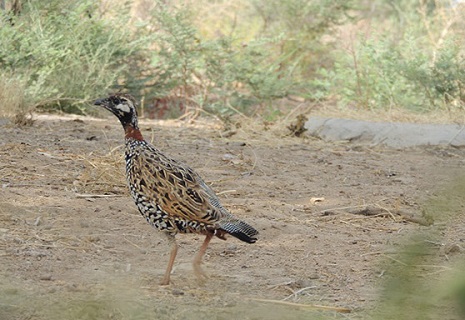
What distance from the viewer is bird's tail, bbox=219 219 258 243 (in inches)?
159

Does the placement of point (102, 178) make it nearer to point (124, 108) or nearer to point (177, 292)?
point (124, 108)

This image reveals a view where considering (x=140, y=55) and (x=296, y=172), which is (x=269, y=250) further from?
(x=140, y=55)

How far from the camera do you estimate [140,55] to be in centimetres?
1398

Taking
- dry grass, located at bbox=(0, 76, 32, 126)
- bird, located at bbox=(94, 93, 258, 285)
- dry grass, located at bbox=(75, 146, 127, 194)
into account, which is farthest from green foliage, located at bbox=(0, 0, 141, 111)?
bird, located at bbox=(94, 93, 258, 285)

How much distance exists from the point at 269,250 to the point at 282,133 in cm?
539

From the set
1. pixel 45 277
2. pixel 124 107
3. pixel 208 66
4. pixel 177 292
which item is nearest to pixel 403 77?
pixel 208 66

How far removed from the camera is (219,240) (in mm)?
5258

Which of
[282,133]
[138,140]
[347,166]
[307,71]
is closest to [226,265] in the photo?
[138,140]

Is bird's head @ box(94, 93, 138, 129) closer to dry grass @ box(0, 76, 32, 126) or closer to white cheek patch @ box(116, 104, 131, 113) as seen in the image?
white cheek patch @ box(116, 104, 131, 113)

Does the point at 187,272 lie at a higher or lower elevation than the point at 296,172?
higher

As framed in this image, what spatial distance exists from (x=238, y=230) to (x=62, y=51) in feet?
25.0

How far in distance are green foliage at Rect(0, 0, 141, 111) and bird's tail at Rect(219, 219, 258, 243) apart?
6379 mm

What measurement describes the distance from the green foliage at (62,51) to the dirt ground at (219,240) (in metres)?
1.90

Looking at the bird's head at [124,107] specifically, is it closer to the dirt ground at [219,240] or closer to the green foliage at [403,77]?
the dirt ground at [219,240]
